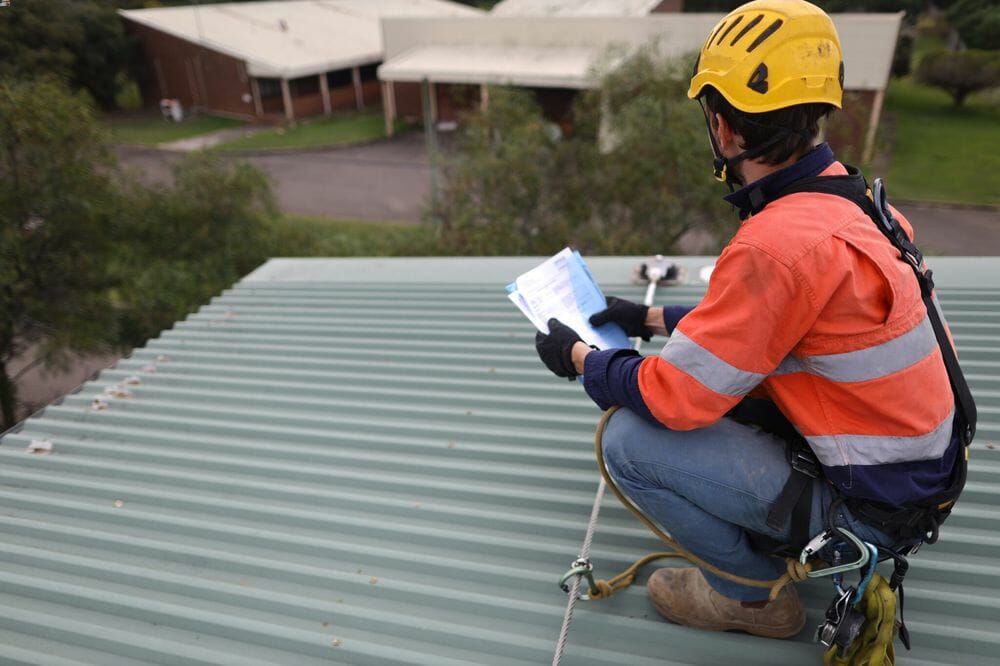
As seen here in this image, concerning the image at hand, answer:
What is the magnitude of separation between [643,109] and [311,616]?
35.3 feet

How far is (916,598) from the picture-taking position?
2.03m

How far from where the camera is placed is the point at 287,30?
92.2 ft

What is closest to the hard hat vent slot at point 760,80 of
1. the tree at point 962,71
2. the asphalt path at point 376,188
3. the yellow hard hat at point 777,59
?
the yellow hard hat at point 777,59

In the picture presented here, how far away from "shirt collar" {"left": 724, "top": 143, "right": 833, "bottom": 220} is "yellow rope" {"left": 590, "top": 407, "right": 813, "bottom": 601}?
666mm

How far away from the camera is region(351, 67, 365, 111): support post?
27.7m

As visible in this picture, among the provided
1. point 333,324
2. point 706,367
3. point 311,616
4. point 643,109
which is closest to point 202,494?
point 311,616

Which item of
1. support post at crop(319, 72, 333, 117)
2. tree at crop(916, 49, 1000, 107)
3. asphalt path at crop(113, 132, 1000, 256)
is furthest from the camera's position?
support post at crop(319, 72, 333, 117)

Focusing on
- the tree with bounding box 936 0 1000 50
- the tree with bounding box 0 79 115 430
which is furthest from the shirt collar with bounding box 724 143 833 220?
the tree with bounding box 936 0 1000 50

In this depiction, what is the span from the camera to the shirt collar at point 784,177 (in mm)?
1666

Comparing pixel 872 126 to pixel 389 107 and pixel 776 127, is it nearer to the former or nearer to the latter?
pixel 776 127

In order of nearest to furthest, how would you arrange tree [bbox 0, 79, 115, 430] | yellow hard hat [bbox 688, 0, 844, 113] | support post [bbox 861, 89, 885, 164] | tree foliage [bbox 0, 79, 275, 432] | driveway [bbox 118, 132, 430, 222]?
yellow hard hat [bbox 688, 0, 844, 113] → tree [bbox 0, 79, 115, 430] → tree foliage [bbox 0, 79, 275, 432] → support post [bbox 861, 89, 885, 164] → driveway [bbox 118, 132, 430, 222]

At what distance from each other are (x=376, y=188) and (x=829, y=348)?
19.2m

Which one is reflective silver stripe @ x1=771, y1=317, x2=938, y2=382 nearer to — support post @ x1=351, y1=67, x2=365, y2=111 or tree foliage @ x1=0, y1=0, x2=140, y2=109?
tree foliage @ x1=0, y1=0, x2=140, y2=109

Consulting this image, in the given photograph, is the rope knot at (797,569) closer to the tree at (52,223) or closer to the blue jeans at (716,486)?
the blue jeans at (716,486)
